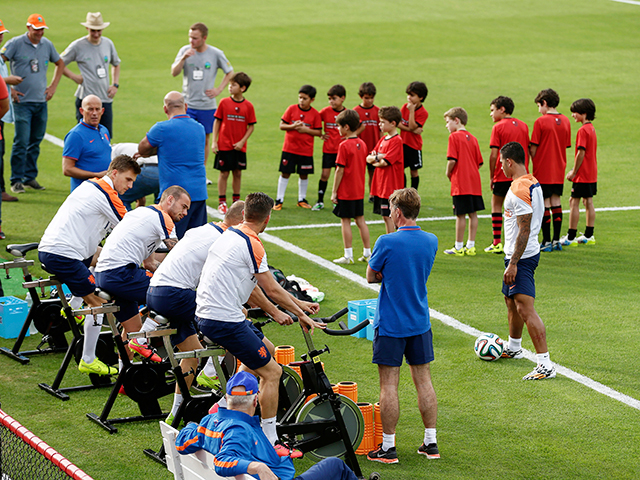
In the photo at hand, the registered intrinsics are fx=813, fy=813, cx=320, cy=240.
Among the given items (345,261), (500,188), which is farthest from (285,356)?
(500,188)

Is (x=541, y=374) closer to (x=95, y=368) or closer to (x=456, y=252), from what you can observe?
(x=95, y=368)

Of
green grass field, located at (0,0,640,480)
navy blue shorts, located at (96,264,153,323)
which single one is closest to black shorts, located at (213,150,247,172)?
green grass field, located at (0,0,640,480)

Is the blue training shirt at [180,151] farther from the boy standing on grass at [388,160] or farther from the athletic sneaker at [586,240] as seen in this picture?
the athletic sneaker at [586,240]

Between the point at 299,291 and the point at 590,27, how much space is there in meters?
34.9

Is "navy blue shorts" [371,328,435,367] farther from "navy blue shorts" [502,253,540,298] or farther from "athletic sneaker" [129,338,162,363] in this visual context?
"athletic sneaker" [129,338,162,363]

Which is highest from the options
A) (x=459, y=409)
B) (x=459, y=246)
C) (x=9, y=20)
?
(x=9, y=20)

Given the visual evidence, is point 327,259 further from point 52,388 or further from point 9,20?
point 9,20

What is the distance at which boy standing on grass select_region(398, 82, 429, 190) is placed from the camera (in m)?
14.4

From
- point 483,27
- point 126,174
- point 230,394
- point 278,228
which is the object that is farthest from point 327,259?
point 483,27

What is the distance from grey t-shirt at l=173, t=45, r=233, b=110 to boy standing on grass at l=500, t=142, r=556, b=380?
8.65 meters

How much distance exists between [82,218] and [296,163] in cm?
789

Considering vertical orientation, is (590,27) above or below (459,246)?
above

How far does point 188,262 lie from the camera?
23.2 feet

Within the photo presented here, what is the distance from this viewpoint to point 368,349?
8.96 meters
